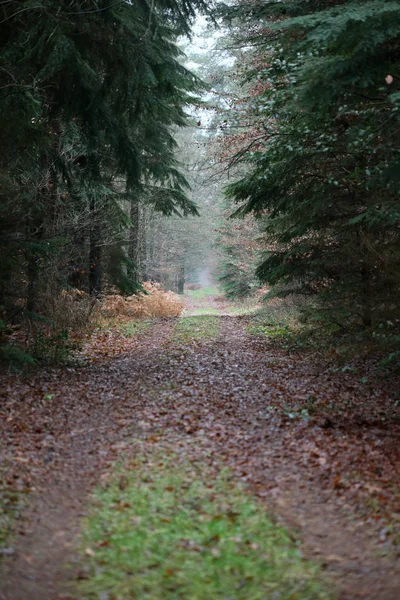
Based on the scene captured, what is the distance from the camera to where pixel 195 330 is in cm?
1614

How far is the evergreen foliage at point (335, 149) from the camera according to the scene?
5656mm

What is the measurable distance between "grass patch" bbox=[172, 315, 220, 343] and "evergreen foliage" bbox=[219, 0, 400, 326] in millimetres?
3125

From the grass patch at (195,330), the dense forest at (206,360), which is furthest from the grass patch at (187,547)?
the grass patch at (195,330)

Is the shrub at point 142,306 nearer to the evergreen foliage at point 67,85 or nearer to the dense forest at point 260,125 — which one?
the dense forest at point 260,125

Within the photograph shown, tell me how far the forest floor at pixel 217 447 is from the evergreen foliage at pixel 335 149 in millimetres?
2066

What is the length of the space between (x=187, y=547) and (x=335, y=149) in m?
7.21

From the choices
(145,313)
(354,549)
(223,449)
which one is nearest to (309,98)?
(223,449)

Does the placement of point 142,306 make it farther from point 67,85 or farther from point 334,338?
point 67,85

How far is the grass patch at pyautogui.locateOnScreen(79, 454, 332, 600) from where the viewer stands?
354 cm

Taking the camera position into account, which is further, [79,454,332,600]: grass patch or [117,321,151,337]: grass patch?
[117,321,151,337]: grass patch

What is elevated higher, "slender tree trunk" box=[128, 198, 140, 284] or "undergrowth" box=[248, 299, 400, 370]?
"slender tree trunk" box=[128, 198, 140, 284]

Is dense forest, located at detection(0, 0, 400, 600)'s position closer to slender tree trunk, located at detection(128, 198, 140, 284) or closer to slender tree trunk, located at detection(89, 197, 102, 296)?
slender tree trunk, located at detection(89, 197, 102, 296)

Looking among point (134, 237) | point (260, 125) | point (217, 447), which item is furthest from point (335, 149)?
point (134, 237)

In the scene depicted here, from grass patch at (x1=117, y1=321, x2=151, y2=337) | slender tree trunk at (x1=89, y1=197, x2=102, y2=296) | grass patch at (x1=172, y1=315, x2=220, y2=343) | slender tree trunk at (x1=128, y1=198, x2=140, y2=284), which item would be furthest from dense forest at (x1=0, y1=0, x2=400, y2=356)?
slender tree trunk at (x1=128, y1=198, x2=140, y2=284)
